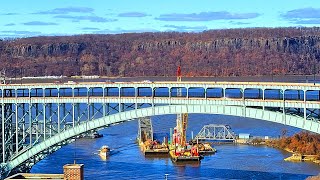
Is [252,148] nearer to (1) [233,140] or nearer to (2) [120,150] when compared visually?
(1) [233,140]

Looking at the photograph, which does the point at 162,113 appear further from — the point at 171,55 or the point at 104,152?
the point at 171,55

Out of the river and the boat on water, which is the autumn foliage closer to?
the river

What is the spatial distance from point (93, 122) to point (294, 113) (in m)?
8.94

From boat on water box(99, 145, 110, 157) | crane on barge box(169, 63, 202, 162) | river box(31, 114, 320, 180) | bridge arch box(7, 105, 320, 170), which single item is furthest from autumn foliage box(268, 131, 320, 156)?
bridge arch box(7, 105, 320, 170)

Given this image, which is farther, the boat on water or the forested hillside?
the forested hillside

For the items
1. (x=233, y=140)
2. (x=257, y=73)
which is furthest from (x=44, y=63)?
(x=233, y=140)

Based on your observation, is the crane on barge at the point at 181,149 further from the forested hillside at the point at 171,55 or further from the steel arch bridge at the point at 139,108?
the forested hillside at the point at 171,55

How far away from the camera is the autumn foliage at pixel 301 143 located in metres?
48.2

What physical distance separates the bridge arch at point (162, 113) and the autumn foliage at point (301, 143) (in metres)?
16.2

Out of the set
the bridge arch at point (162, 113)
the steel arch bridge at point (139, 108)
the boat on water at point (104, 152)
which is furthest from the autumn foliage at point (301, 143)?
the bridge arch at point (162, 113)

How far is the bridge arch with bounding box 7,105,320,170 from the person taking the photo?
103ft

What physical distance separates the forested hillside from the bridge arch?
69.4m

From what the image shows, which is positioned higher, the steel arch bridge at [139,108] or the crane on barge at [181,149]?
the steel arch bridge at [139,108]

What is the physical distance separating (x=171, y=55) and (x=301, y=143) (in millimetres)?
72755
